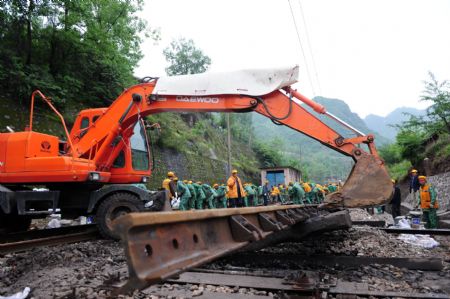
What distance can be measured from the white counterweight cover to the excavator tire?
220cm

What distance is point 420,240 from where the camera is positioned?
6.62m

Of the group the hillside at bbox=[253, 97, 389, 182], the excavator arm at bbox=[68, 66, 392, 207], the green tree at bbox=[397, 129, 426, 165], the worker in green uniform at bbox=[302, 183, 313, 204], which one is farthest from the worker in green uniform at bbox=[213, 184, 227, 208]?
the hillside at bbox=[253, 97, 389, 182]

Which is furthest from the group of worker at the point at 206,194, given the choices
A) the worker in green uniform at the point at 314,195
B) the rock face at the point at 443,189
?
the rock face at the point at 443,189

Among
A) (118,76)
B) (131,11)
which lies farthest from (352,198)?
(131,11)

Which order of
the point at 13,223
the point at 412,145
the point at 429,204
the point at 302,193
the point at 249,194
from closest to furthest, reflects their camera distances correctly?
the point at 13,223
the point at 429,204
the point at 302,193
the point at 249,194
the point at 412,145

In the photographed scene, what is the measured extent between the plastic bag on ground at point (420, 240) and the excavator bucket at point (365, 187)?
1679 millimetres

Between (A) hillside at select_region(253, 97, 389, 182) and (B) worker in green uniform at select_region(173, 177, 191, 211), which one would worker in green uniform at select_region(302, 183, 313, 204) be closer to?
(B) worker in green uniform at select_region(173, 177, 191, 211)

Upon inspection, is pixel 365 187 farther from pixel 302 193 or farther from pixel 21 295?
pixel 302 193

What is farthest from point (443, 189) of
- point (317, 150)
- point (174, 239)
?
point (317, 150)

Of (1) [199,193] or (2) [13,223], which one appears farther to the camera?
(1) [199,193]

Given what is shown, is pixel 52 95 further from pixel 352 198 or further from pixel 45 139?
pixel 352 198

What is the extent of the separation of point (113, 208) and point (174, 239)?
5495 millimetres

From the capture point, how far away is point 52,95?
51.2 ft

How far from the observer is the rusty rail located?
5.23 ft
